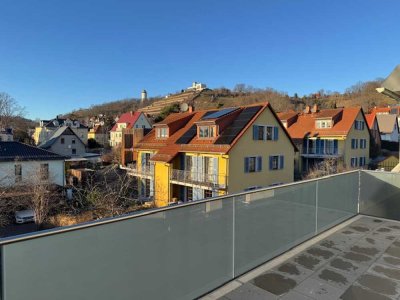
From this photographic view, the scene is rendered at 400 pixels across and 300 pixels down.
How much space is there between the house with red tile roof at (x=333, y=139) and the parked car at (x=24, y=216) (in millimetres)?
26212

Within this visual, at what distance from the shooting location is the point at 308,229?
16.1 ft

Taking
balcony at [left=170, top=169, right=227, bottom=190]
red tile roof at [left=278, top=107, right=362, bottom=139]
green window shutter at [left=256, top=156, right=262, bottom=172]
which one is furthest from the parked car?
red tile roof at [left=278, top=107, right=362, bottom=139]

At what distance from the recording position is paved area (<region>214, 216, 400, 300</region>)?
124 inches

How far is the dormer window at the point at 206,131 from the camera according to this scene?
22.3 metres

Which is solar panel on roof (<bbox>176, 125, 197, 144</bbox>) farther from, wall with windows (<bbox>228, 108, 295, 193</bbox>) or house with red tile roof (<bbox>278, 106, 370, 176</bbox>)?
house with red tile roof (<bbox>278, 106, 370, 176</bbox>)

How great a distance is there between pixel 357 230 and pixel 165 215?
4378 millimetres

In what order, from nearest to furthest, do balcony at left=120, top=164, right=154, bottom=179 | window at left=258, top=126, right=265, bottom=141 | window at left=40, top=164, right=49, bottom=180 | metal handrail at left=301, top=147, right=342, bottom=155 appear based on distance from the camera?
1. window at left=258, top=126, right=265, bottom=141
2. window at left=40, top=164, right=49, bottom=180
3. balcony at left=120, top=164, right=154, bottom=179
4. metal handrail at left=301, top=147, right=342, bottom=155

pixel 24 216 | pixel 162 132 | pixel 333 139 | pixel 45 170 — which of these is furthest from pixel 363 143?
pixel 24 216

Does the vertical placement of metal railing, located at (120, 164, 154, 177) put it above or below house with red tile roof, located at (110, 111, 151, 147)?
below

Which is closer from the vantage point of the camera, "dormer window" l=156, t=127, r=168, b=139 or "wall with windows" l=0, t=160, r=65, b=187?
"wall with windows" l=0, t=160, r=65, b=187

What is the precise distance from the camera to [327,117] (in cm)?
3322

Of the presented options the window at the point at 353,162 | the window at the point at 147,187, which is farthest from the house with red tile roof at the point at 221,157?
the window at the point at 353,162

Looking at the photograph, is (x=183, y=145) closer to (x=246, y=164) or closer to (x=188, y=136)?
(x=188, y=136)

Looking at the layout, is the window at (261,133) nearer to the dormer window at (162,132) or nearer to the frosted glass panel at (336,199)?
the dormer window at (162,132)
